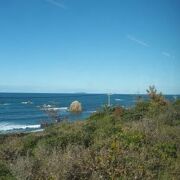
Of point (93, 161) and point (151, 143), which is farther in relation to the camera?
point (151, 143)

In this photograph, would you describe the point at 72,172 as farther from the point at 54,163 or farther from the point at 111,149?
the point at 111,149

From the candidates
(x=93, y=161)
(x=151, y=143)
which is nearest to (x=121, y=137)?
(x=151, y=143)

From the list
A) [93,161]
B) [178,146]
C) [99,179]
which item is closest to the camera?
[99,179]

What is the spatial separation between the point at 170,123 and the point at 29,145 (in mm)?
6832

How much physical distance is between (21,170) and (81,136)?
17.5 feet

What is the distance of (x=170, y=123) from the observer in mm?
16547

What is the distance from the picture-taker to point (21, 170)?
278 inches

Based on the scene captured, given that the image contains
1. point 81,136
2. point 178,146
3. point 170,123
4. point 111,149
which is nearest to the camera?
point 111,149

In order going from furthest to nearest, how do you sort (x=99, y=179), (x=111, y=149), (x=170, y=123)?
(x=170, y=123) → (x=111, y=149) → (x=99, y=179)

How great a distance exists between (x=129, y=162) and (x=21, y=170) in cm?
218

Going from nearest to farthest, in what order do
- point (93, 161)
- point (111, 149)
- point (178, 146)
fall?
1. point (93, 161)
2. point (111, 149)
3. point (178, 146)

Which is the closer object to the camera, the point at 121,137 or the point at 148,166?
the point at 148,166

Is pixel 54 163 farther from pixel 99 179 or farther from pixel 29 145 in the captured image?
pixel 29 145

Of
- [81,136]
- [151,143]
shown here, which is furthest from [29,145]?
[151,143]
